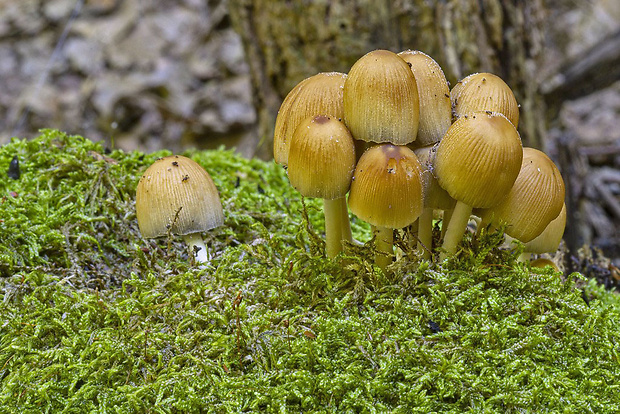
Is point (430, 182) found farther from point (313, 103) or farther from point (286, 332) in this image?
point (286, 332)

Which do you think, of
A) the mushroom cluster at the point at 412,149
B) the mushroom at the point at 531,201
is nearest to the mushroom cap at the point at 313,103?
the mushroom cluster at the point at 412,149

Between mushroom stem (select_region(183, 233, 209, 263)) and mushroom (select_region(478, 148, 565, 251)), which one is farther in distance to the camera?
mushroom stem (select_region(183, 233, 209, 263))

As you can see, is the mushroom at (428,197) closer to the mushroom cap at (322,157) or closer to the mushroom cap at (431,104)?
the mushroom cap at (431,104)

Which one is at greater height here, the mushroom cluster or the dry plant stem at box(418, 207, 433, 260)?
the mushroom cluster

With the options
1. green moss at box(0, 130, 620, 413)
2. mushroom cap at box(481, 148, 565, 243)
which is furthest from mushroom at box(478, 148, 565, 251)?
green moss at box(0, 130, 620, 413)

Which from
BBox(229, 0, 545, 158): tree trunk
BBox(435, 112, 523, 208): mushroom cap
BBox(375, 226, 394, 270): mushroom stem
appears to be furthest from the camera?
BBox(229, 0, 545, 158): tree trunk

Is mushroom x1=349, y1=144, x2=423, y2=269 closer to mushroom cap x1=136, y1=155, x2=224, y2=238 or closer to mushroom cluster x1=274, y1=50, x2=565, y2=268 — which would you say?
mushroom cluster x1=274, y1=50, x2=565, y2=268

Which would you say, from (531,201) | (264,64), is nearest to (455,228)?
(531,201)
